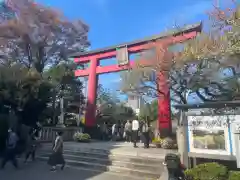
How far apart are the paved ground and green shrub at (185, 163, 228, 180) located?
260 cm

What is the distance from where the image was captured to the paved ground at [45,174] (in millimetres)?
8328

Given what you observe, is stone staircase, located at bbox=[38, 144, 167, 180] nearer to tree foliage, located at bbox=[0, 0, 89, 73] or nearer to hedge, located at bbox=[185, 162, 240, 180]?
hedge, located at bbox=[185, 162, 240, 180]

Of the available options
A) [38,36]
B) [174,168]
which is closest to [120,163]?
[174,168]

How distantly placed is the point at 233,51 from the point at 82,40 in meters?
23.0

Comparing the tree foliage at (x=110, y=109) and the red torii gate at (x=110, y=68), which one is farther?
the tree foliage at (x=110, y=109)

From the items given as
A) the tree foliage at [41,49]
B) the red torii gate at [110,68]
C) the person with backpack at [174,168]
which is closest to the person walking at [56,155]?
the person with backpack at [174,168]

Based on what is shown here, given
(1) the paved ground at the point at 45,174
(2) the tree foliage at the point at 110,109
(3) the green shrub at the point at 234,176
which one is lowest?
(1) the paved ground at the point at 45,174

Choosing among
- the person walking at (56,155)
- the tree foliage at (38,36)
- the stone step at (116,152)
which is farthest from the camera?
the tree foliage at (38,36)

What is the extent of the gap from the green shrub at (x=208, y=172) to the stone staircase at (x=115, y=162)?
174 cm

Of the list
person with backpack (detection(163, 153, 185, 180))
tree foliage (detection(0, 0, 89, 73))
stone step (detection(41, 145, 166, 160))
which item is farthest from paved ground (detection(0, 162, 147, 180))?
tree foliage (detection(0, 0, 89, 73))

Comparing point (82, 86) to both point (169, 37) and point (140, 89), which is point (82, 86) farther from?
point (169, 37)

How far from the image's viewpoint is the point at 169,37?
14.2 metres

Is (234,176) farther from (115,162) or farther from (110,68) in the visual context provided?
(110,68)

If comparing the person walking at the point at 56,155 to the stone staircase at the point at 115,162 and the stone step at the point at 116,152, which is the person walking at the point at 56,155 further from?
the stone step at the point at 116,152
